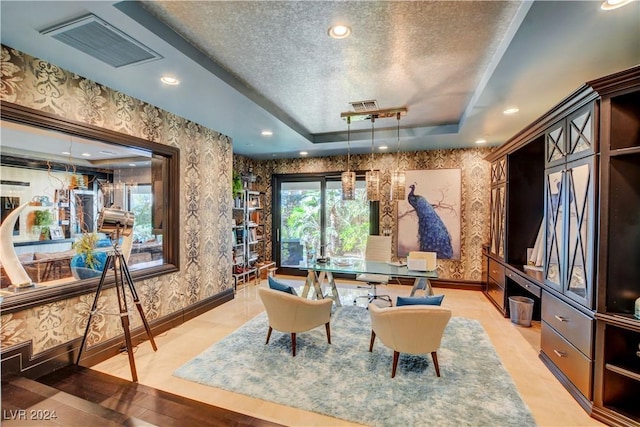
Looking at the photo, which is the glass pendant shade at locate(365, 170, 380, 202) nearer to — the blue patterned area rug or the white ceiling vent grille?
the white ceiling vent grille

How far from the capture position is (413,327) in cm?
236

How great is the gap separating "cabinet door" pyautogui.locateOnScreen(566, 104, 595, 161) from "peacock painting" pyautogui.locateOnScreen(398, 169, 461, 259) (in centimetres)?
289

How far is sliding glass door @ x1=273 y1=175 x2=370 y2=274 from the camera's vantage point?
611 cm

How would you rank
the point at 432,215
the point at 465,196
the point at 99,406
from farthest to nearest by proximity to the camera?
the point at 432,215 → the point at 465,196 → the point at 99,406

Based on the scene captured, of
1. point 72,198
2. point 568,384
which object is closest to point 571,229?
point 568,384

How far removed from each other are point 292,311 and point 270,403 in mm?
800

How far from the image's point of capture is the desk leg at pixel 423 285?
3.56 m

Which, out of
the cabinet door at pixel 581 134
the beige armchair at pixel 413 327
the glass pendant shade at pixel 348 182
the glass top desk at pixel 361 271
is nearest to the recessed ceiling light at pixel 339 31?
the glass pendant shade at pixel 348 182

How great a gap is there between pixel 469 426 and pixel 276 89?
3.46 m

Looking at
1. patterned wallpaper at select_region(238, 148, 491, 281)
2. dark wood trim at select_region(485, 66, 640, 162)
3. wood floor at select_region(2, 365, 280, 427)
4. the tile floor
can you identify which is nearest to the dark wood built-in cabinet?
dark wood trim at select_region(485, 66, 640, 162)

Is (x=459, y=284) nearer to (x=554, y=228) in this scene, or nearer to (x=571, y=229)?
(x=554, y=228)

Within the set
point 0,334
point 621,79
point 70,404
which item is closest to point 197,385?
point 70,404

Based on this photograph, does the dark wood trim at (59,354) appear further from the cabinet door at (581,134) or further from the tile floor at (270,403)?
the cabinet door at (581,134)

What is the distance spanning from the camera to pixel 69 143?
2.96 m
